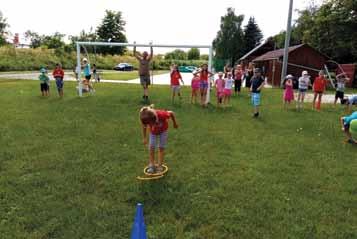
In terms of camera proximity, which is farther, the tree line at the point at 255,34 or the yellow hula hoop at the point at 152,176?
the tree line at the point at 255,34

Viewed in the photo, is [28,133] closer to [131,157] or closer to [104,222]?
[131,157]

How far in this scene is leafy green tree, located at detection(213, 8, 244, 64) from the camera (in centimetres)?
7488

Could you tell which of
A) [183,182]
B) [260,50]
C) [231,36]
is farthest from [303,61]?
[231,36]

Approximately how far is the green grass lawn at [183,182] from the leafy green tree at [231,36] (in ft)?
225

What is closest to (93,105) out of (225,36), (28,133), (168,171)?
(28,133)

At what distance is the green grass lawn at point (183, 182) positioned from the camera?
12.5 ft

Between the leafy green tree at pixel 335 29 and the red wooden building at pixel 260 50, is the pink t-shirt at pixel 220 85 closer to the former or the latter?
the leafy green tree at pixel 335 29

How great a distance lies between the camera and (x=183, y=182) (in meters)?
5.05

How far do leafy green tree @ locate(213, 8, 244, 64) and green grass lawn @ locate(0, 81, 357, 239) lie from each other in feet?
225

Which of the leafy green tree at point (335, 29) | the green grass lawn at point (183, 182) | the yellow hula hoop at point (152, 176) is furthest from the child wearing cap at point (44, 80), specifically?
the leafy green tree at point (335, 29)

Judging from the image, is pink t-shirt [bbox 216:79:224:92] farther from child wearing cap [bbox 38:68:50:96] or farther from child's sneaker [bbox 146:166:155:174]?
child's sneaker [bbox 146:166:155:174]

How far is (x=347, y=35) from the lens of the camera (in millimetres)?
30203

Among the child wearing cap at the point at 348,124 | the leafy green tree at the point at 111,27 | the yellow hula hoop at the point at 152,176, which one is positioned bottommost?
the yellow hula hoop at the point at 152,176

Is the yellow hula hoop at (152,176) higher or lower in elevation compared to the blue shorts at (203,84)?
lower
